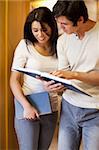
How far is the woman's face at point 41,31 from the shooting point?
1097mm

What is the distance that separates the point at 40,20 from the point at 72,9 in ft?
0.74

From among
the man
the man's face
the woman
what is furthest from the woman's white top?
the man's face

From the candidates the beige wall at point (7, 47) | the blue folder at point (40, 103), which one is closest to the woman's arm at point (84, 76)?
the blue folder at point (40, 103)

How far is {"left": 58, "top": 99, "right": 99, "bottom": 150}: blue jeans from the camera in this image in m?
0.97

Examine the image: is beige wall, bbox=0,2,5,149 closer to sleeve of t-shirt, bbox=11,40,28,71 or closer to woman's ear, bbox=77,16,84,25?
sleeve of t-shirt, bbox=11,40,28,71

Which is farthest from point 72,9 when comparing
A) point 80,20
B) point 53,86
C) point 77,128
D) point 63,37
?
point 77,128

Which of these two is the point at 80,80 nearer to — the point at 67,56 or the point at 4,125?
the point at 67,56

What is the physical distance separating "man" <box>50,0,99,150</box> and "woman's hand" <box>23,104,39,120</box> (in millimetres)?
140

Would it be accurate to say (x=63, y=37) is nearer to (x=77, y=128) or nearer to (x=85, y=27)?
(x=85, y=27)

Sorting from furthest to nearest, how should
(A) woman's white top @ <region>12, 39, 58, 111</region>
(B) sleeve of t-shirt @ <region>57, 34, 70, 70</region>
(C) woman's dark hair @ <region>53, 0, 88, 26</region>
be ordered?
1. (A) woman's white top @ <region>12, 39, 58, 111</region>
2. (B) sleeve of t-shirt @ <region>57, 34, 70, 70</region>
3. (C) woman's dark hair @ <region>53, 0, 88, 26</region>

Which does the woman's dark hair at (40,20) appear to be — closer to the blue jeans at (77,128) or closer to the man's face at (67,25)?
the man's face at (67,25)

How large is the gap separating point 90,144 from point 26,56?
44cm

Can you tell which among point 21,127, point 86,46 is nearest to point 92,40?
point 86,46

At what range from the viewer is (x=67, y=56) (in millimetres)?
1011
